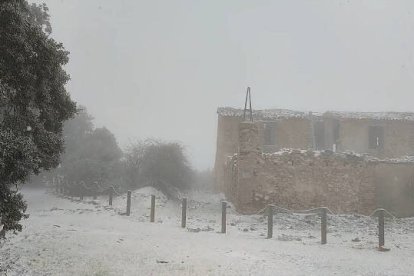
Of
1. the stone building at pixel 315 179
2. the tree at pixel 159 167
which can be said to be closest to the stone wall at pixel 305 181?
the stone building at pixel 315 179

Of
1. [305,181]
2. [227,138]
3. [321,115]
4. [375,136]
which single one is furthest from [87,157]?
[375,136]

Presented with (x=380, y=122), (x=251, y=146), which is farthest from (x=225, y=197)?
(x=380, y=122)

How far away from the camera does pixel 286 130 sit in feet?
96.6

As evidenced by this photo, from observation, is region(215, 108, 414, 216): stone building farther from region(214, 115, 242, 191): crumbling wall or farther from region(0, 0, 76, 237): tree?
region(0, 0, 76, 237): tree

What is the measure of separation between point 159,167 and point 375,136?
16183 millimetres

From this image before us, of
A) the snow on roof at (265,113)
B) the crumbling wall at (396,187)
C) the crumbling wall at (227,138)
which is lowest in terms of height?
the crumbling wall at (396,187)

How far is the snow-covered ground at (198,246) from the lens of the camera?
9.04m

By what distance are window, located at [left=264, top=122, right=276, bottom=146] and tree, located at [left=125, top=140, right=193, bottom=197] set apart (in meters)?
6.27

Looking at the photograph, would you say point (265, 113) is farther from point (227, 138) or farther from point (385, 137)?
point (385, 137)

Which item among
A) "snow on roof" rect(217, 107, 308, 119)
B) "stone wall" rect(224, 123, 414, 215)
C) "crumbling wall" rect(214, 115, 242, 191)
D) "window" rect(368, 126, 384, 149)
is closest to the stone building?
"stone wall" rect(224, 123, 414, 215)

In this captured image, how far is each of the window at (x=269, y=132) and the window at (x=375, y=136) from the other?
279 inches

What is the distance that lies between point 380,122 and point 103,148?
19868 millimetres

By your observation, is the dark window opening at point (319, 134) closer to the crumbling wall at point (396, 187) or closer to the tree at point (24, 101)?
the crumbling wall at point (396, 187)

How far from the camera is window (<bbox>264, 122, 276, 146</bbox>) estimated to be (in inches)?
1171
